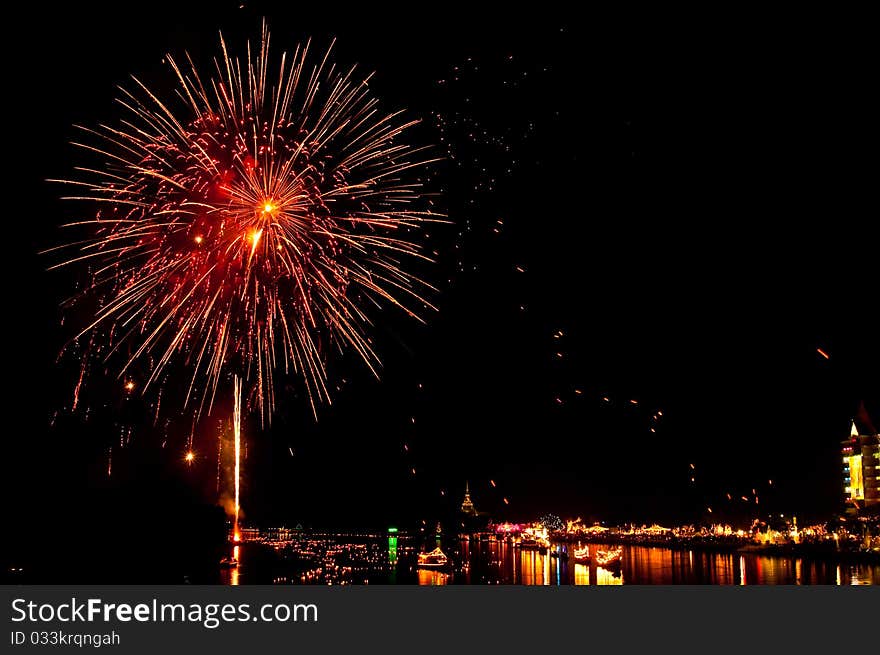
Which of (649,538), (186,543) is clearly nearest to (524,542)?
→ (649,538)

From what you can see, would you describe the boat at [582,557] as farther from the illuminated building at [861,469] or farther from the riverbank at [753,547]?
the illuminated building at [861,469]

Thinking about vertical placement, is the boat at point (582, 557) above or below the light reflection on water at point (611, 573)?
below

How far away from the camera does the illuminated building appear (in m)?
95.1

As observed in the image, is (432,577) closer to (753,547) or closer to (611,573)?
(611,573)

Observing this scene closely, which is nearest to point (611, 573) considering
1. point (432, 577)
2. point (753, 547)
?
point (432, 577)

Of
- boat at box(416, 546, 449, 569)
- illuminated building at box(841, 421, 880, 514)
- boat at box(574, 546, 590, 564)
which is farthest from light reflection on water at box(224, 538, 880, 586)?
illuminated building at box(841, 421, 880, 514)

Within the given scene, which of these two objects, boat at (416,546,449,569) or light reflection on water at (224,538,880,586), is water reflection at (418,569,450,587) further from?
boat at (416,546,449,569)

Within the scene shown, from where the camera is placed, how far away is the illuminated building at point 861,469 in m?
95.1

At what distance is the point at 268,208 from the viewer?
13.6m

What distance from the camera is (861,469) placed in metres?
→ 97.1

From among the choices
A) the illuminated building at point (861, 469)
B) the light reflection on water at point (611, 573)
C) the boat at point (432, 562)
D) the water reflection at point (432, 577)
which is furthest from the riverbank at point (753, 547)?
the water reflection at point (432, 577)

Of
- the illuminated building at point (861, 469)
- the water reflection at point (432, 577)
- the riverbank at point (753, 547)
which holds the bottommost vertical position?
the riverbank at point (753, 547)
